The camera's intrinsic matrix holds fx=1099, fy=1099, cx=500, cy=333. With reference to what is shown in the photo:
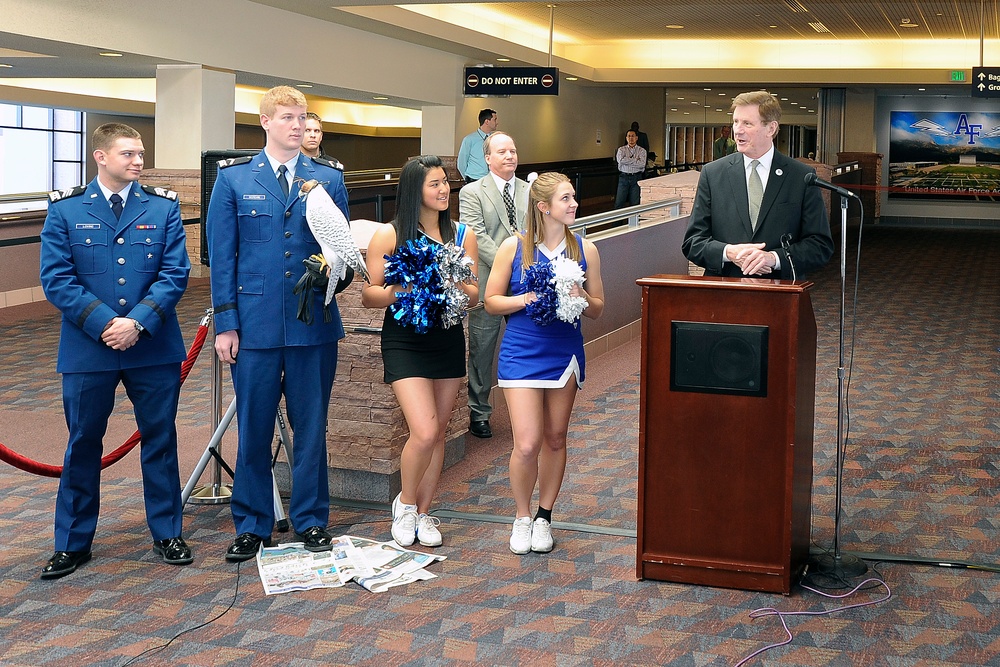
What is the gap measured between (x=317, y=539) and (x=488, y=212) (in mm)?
2114

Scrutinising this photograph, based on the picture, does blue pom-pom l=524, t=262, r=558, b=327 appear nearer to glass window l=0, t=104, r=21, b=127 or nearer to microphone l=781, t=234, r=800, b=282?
microphone l=781, t=234, r=800, b=282

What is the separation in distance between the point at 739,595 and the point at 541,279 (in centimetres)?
135

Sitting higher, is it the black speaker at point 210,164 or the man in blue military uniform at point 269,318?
the black speaker at point 210,164

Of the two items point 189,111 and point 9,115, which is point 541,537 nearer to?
point 189,111

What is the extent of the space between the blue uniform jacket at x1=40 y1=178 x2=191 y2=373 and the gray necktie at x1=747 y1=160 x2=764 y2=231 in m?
2.20

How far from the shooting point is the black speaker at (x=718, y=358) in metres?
3.82

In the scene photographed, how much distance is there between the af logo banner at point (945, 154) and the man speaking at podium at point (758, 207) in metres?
21.7

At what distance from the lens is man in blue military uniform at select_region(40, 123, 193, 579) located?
402 cm

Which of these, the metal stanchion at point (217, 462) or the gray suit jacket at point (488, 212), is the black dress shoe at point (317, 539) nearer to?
the metal stanchion at point (217, 462)

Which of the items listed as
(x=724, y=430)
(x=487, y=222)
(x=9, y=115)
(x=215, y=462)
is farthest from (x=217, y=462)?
(x=9, y=115)

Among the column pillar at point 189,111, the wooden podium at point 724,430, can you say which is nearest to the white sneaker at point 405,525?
the wooden podium at point 724,430

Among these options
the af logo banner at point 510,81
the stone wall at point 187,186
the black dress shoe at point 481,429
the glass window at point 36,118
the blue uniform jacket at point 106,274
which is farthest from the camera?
the glass window at point 36,118

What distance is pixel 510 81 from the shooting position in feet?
55.8

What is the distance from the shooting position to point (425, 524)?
447 centimetres
